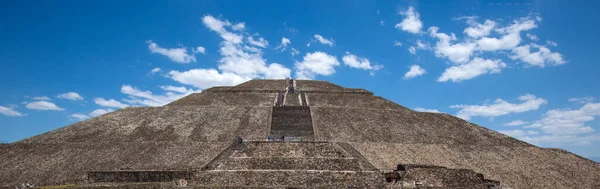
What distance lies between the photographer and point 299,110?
31031 millimetres

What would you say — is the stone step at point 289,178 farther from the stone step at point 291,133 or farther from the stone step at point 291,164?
the stone step at point 291,133

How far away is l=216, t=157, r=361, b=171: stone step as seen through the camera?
15711mm

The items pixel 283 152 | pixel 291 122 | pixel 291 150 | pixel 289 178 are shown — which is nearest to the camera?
pixel 289 178

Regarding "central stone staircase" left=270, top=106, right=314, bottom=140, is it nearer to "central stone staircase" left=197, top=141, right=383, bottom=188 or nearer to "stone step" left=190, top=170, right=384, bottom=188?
"central stone staircase" left=197, top=141, right=383, bottom=188

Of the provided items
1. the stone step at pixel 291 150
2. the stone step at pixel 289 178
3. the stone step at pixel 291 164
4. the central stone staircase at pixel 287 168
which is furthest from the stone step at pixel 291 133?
the stone step at pixel 289 178

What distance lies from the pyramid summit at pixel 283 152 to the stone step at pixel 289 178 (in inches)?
1.4

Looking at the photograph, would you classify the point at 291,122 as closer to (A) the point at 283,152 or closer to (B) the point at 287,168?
(A) the point at 283,152

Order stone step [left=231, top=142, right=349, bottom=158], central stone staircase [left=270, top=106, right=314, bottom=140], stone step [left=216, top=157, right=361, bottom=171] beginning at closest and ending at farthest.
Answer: stone step [left=216, top=157, right=361, bottom=171], stone step [left=231, top=142, right=349, bottom=158], central stone staircase [left=270, top=106, right=314, bottom=140]

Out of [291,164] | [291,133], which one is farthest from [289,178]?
[291,133]

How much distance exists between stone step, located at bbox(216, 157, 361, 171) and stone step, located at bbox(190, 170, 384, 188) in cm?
143

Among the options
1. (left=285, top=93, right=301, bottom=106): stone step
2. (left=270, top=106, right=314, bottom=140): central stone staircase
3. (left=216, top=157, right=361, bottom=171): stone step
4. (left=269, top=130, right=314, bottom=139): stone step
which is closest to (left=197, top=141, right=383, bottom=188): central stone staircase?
(left=216, top=157, right=361, bottom=171): stone step

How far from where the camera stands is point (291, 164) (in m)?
15.9

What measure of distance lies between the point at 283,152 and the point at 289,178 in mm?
4384

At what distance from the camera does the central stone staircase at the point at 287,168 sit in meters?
13.6
